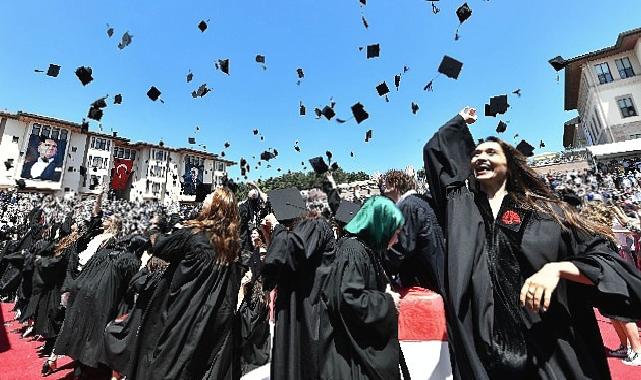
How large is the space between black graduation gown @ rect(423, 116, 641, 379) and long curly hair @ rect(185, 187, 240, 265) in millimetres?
2162

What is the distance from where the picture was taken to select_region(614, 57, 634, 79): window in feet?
98.0

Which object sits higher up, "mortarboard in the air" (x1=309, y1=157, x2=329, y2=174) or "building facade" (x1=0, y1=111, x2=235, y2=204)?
"building facade" (x1=0, y1=111, x2=235, y2=204)

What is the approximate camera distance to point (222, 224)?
3244 mm

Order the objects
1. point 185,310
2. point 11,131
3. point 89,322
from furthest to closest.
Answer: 1. point 11,131
2. point 89,322
3. point 185,310

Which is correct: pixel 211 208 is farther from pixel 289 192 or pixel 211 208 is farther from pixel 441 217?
pixel 441 217

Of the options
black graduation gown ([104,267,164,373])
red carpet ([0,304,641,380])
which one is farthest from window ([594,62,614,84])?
black graduation gown ([104,267,164,373])

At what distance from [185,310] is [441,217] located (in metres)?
2.43

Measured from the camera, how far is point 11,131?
41281 mm

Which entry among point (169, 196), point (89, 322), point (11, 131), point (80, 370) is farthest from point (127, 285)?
point (169, 196)

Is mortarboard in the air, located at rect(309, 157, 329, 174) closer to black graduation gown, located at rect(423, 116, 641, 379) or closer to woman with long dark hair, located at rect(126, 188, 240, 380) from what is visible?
woman with long dark hair, located at rect(126, 188, 240, 380)

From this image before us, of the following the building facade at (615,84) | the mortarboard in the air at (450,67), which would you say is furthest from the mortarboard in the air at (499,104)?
the building facade at (615,84)

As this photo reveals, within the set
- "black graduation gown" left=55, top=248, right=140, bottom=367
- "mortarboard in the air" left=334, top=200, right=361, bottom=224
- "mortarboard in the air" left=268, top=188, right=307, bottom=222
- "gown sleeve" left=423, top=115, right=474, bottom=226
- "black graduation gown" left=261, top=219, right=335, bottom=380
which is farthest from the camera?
"black graduation gown" left=55, top=248, right=140, bottom=367

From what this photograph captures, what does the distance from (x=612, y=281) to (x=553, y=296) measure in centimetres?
25

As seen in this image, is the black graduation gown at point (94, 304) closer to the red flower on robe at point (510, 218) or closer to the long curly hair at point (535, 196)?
the red flower on robe at point (510, 218)
